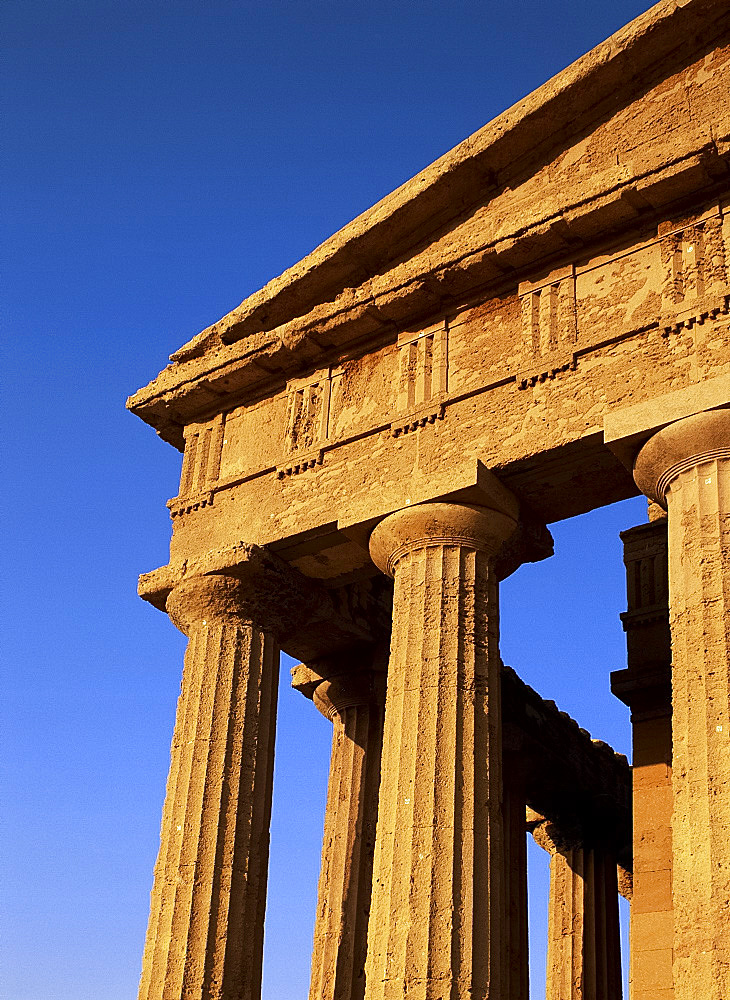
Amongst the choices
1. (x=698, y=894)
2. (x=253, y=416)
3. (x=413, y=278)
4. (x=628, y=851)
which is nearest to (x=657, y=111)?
(x=413, y=278)

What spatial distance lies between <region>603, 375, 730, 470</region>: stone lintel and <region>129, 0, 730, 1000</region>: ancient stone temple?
3 centimetres

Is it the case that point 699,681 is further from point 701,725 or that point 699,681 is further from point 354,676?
point 354,676

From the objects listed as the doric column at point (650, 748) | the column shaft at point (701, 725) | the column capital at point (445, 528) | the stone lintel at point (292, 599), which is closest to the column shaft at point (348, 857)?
the stone lintel at point (292, 599)

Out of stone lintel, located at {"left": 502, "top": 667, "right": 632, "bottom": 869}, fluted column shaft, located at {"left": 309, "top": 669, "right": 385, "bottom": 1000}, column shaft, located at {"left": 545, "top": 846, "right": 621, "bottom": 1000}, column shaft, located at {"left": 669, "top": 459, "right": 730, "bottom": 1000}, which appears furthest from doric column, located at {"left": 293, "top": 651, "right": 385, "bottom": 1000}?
column shaft, located at {"left": 669, "top": 459, "right": 730, "bottom": 1000}

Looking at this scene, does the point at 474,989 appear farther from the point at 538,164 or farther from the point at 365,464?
the point at 538,164

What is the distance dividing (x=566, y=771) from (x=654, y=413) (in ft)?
33.3

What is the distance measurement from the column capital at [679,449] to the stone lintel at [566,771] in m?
7.80

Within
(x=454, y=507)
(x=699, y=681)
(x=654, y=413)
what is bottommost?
(x=699, y=681)

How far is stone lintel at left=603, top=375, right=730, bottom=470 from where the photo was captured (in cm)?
1359

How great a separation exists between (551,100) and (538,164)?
796mm

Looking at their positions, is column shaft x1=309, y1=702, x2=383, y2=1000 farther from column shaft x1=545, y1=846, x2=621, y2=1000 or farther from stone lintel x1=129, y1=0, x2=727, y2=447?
column shaft x1=545, y1=846, x2=621, y2=1000

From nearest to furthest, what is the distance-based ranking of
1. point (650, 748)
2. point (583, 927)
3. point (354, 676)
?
point (650, 748), point (354, 676), point (583, 927)

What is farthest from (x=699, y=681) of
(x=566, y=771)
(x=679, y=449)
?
(x=566, y=771)

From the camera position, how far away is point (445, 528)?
15250 millimetres
